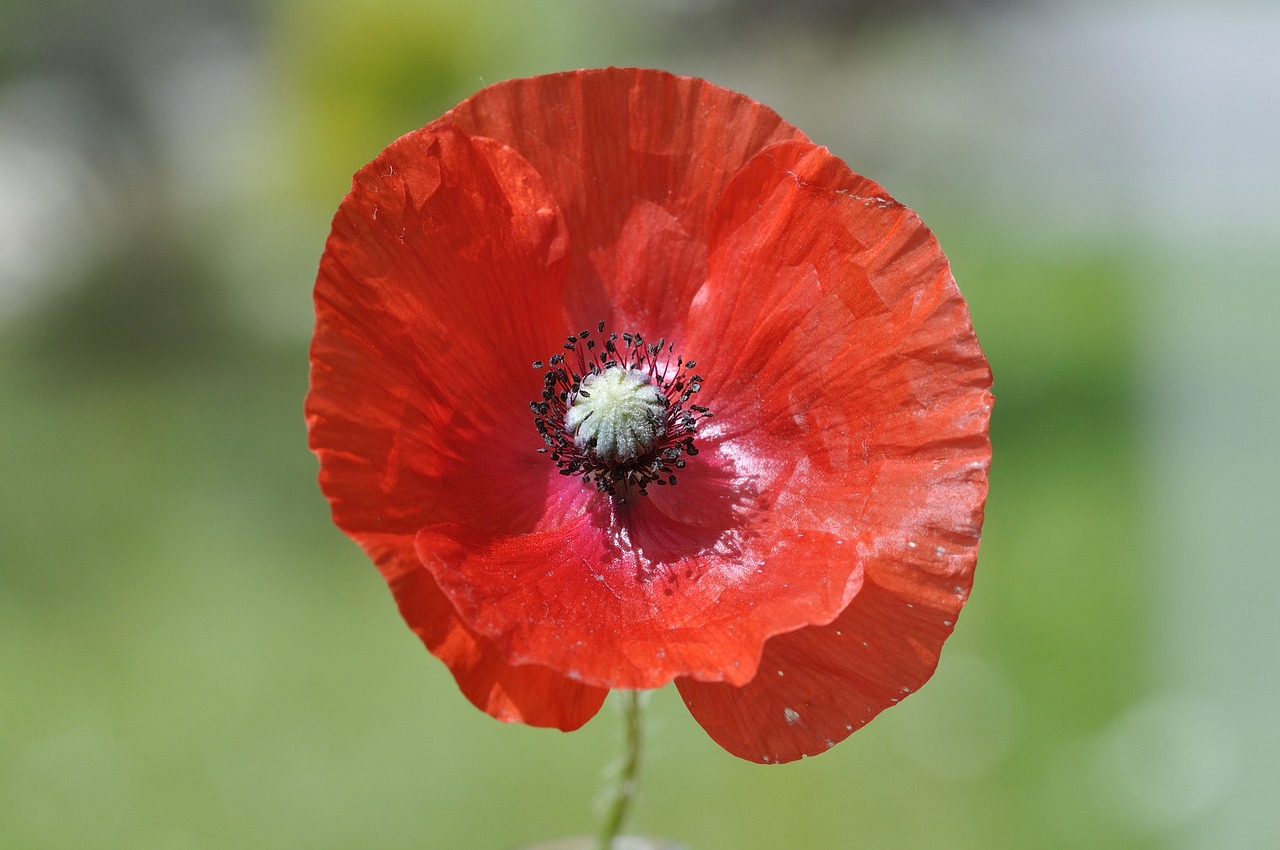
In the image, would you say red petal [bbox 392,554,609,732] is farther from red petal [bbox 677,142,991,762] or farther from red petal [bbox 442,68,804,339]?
red petal [bbox 442,68,804,339]

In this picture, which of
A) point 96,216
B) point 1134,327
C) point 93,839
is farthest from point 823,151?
point 96,216

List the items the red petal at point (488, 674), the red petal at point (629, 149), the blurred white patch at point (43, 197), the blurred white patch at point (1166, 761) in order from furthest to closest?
the blurred white patch at point (43, 197) < the blurred white patch at point (1166, 761) < the red petal at point (629, 149) < the red petal at point (488, 674)

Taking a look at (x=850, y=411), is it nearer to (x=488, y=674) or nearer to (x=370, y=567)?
(x=488, y=674)

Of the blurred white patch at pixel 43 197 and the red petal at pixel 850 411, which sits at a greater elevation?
the blurred white patch at pixel 43 197

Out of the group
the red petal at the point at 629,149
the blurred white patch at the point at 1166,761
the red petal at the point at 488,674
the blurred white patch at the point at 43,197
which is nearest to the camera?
the red petal at the point at 488,674

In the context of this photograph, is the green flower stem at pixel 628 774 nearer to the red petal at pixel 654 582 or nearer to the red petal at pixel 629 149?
the red petal at pixel 654 582

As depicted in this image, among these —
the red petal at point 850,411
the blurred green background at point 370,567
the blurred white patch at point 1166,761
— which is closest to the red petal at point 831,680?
the red petal at point 850,411

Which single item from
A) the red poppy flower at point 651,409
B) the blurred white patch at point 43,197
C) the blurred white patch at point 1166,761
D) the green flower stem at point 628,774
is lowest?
the blurred white patch at point 1166,761
